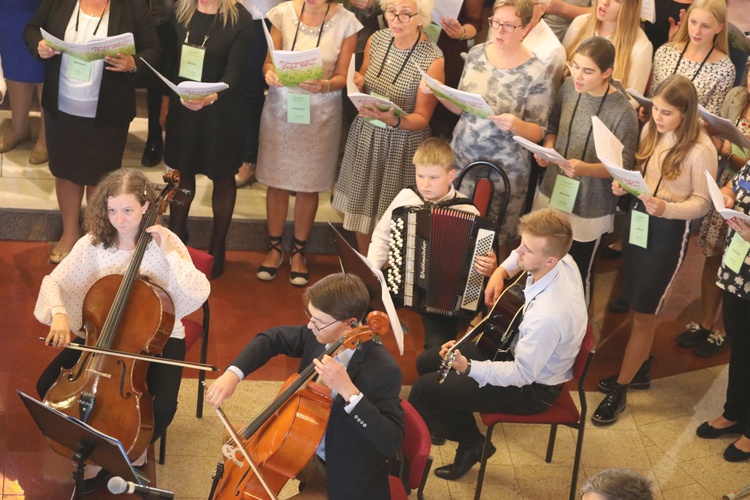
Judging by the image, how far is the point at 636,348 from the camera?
490 cm

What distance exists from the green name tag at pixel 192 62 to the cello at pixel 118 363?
64.9 inches

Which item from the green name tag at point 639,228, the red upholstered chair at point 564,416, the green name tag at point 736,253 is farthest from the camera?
the green name tag at point 639,228

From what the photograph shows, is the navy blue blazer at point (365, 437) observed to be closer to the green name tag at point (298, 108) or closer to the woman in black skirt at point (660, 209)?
the woman in black skirt at point (660, 209)

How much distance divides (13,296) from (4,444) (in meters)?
1.20

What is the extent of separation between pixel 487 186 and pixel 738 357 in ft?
4.80

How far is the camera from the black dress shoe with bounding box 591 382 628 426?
15.9ft

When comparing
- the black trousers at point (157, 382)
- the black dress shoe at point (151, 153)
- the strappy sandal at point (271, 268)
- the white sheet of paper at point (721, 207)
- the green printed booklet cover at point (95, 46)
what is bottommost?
the strappy sandal at point (271, 268)

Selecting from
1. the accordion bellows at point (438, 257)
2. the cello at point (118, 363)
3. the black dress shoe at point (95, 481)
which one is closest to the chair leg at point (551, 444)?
the accordion bellows at point (438, 257)

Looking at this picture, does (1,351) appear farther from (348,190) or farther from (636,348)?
(636,348)

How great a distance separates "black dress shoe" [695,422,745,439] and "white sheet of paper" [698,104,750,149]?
1.39 m

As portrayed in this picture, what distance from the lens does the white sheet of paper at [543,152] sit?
181 inches

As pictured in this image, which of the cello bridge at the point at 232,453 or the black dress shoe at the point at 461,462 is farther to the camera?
the black dress shoe at the point at 461,462

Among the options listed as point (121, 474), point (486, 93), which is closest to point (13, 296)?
point (121, 474)

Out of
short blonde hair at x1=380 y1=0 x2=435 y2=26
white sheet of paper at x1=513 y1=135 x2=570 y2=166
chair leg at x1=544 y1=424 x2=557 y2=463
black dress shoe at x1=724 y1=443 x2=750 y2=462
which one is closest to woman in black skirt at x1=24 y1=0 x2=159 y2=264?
short blonde hair at x1=380 y1=0 x2=435 y2=26
